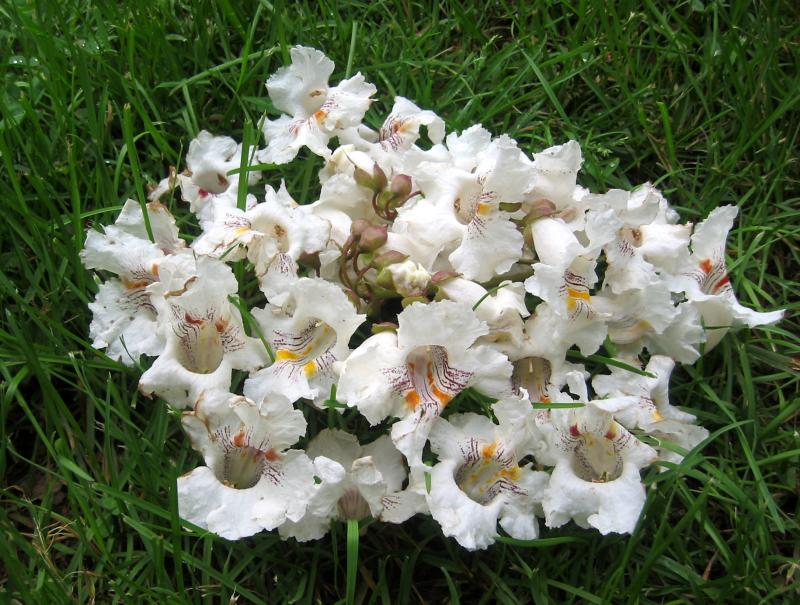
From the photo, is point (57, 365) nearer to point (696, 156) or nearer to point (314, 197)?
point (314, 197)

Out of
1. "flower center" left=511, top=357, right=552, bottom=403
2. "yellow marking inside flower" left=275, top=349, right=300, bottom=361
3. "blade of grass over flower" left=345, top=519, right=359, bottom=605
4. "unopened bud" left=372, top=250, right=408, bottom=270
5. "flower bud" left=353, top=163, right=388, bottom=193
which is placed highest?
"flower bud" left=353, top=163, right=388, bottom=193

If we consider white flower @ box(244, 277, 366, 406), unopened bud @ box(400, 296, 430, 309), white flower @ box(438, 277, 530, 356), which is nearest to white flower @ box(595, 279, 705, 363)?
white flower @ box(438, 277, 530, 356)

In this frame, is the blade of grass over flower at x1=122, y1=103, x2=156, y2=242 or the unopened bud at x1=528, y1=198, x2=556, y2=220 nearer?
the unopened bud at x1=528, y1=198, x2=556, y2=220

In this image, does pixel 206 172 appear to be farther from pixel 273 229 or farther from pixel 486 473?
pixel 486 473

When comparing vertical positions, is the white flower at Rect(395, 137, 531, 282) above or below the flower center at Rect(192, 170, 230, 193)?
above

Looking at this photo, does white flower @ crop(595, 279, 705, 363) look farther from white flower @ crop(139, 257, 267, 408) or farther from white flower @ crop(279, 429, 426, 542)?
white flower @ crop(139, 257, 267, 408)

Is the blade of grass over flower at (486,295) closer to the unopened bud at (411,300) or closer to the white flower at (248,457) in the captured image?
the unopened bud at (411,300)
